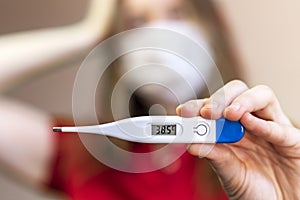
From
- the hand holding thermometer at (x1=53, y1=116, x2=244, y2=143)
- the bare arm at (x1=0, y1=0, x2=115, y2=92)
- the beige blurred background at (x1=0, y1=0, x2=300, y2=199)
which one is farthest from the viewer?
the beige blurred background at (x1=0, y1=0, x2=300, y2=199)

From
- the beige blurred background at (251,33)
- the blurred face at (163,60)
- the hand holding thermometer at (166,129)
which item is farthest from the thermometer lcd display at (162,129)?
the beige blurred background at (251,33)

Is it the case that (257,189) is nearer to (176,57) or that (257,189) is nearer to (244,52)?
(176,57)

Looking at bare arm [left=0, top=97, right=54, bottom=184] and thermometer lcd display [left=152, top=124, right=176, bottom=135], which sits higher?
bare arm [left=0, top=97, right=54, bottom=184]

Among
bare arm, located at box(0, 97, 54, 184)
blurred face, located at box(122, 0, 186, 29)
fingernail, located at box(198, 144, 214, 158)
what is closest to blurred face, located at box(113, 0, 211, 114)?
blurred face, located at box(122, 0, 186, 29)

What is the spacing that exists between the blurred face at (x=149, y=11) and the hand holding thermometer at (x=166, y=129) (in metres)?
0.38

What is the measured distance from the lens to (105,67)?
886 millimetres

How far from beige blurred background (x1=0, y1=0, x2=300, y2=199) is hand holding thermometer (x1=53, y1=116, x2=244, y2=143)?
0.55m

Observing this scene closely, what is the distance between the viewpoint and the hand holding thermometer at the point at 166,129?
0.38 meters

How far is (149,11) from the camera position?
75 centimetres

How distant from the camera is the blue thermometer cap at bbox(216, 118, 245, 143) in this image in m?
0.39

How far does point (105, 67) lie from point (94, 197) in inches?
9.5

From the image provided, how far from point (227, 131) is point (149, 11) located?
384 millimetres

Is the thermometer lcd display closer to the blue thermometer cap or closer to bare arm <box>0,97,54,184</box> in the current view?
the blue thermometer cap

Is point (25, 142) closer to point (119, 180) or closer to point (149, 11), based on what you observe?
point (119, 180)
